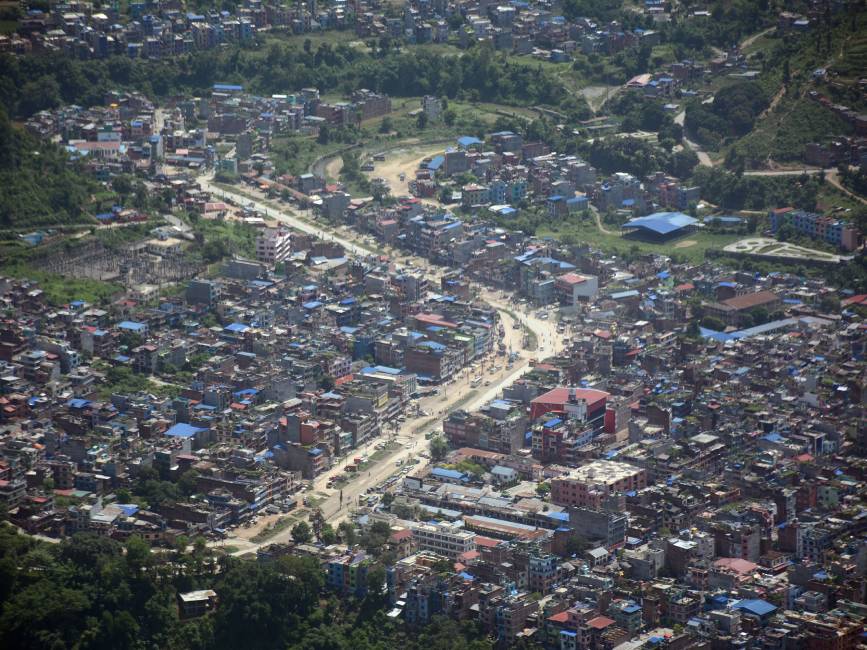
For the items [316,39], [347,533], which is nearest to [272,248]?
[347,533]

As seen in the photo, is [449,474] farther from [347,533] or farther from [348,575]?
[348,575]

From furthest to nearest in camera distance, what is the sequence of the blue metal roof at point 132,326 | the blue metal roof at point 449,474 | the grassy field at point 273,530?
1. the blue metal roof at point 132,326
2. the blue metal roof at point 449,474
3. the grassy field at point 273,530

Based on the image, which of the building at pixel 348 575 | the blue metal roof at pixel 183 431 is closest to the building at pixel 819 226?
the blue metal roof at pixel 183 431

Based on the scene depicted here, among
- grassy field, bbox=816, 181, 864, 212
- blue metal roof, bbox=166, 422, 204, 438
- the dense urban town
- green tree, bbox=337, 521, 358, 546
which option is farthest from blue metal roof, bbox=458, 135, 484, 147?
green tree, bbox=337, 521, 358, 546

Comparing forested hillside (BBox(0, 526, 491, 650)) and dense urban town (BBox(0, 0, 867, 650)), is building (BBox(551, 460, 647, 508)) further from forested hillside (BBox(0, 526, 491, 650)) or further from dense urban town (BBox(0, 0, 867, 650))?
forested hillside (BBox(0, 526, 491, 650))

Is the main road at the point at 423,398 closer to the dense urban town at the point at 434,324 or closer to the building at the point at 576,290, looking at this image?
the dense urban town at the point at 434,324

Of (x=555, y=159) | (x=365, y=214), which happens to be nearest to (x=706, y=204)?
(x=555, y=159)

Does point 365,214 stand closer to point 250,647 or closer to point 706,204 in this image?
point 706,204
